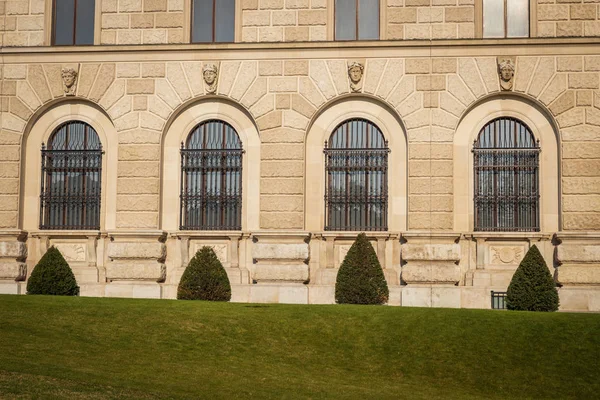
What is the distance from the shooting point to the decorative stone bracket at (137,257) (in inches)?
1331

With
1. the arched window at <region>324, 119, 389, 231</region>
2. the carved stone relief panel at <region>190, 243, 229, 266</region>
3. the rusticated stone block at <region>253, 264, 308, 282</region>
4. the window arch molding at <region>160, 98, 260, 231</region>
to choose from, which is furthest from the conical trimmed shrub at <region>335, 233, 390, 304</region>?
the carved stone relief panel at <region>190, 243, 229, 266</region>

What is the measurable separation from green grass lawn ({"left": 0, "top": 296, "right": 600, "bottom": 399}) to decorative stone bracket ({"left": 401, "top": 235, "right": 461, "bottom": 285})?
13.9 ft

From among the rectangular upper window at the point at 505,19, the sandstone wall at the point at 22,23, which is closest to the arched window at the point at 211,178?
the sandstone wall at the point at 22,23

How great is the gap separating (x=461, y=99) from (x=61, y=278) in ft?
47.6

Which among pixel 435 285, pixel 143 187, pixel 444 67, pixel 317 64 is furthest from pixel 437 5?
pixel 143 187

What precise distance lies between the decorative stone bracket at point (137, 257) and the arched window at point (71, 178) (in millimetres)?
1508

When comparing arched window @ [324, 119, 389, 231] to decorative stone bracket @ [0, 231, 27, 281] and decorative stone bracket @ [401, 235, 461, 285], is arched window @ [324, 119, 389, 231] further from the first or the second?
decorative stone bracket @ [0, 231, 27, 281]

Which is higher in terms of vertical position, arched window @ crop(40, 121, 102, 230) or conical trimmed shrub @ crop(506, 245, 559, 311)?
arched window @ crop(40, 121, 102, 230)

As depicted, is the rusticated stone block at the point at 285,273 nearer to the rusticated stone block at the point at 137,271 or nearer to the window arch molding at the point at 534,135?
the rusticated stone block at the point at 137,271

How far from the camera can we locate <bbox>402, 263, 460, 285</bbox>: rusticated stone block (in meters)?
32.8

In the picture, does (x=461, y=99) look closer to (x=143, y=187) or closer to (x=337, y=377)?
(x=143, y=187)

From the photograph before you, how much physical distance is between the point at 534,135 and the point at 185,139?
1192cm

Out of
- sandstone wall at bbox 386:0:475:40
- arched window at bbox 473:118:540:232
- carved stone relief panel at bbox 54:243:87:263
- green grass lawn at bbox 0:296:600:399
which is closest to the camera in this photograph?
green grass lawn at bbox 0:296:600:399

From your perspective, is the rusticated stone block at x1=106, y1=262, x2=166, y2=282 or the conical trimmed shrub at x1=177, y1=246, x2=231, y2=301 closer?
the conical trimmed shrub at x1=177, y1=246, x2=231, y2=301
